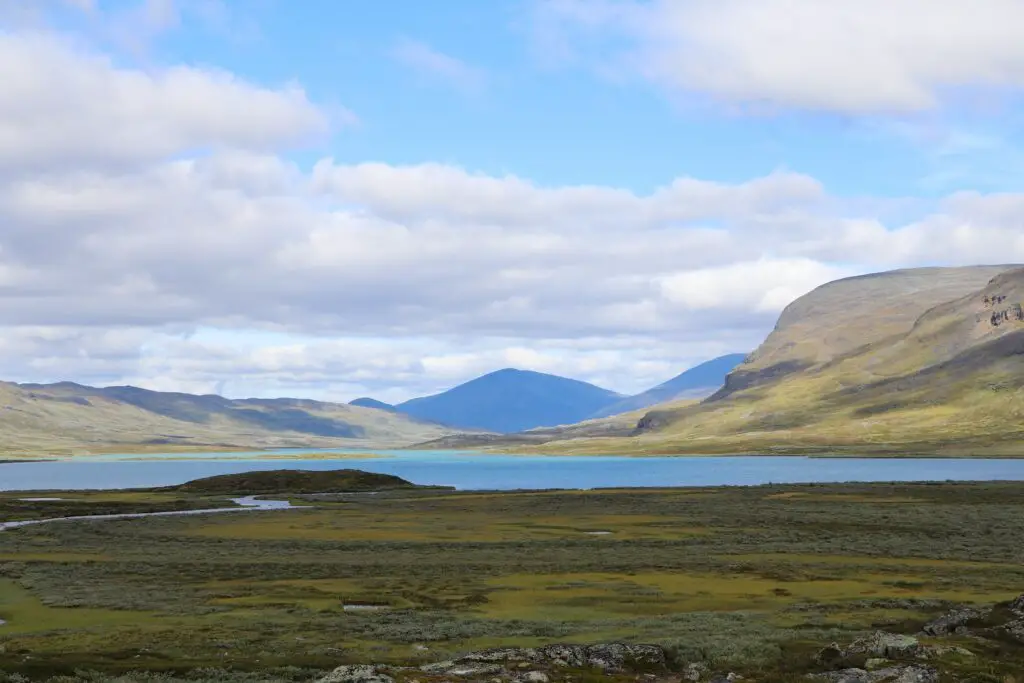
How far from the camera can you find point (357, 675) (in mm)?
28969

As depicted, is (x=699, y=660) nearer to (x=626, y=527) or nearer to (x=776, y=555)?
(x=776, y=555)

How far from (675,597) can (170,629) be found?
24810mm

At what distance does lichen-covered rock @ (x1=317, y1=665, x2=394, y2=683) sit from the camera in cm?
2858

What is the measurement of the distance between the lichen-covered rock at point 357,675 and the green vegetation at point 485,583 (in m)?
1.84

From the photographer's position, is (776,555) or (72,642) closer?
(72,642)

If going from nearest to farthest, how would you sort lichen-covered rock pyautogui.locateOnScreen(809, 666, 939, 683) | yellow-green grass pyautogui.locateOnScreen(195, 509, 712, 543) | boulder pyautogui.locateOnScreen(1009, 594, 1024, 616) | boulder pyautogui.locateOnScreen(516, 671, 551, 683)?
lichen-covered rock pyautogui.locateOnScreen(809, 666, 939, 683), boulder pyautogui.locateOnScreen(516, 671, 551, 683), boulder pyautogui.locateOnScreen(1009, 594, 1024, 616), yellow-green grass pyautogui.locateOnScreen(195, 509, 712, 543)

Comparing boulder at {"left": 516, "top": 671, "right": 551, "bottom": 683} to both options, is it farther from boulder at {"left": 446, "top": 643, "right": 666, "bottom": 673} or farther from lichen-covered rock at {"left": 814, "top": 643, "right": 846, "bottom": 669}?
lichen-covered rock at {"left": 814, "top": 643, "right": 846, "bottom": 669}

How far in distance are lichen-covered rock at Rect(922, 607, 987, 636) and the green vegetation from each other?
172 cm

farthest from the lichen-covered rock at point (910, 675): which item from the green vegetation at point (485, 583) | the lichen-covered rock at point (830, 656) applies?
the lichen-covered rock at point (830, 656)

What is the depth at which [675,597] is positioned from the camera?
5056cm

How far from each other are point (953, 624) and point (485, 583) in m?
27.5

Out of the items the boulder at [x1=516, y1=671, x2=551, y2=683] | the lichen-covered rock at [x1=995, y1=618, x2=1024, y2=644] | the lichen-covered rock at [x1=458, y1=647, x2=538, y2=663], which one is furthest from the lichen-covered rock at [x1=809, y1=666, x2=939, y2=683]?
the lichen-covered rock at [x1=458, y1=647, x2=538, y2=663]

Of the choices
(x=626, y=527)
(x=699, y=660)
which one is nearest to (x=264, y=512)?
(x=626, y=527)

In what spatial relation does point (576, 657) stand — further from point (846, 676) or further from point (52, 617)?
point (52, 617)
